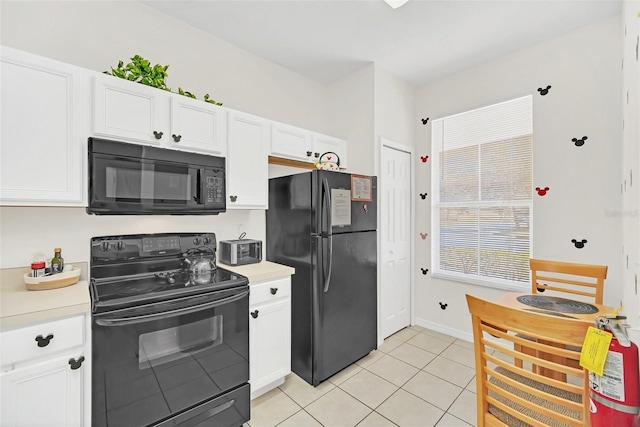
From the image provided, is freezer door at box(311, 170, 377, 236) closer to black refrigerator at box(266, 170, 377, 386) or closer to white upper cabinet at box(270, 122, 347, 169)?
black refrigerator at box(266, 170, 377, 386)

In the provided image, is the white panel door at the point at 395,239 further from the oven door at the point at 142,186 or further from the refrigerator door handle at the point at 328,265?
the oven door at the point at 142,186

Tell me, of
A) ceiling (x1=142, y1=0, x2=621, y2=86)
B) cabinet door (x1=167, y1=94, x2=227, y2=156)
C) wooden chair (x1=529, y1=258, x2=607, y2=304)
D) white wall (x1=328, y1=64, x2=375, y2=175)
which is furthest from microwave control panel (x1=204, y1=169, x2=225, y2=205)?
wooden chair (x1=529, y1=258, x2=607, y2=304)

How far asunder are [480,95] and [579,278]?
1.98m

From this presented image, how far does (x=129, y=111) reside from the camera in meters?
1.75

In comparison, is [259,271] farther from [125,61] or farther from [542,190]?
[542,190]

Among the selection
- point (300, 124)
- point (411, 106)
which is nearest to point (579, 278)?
point (411, 106)

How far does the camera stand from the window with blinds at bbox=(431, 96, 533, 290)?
2729 mm

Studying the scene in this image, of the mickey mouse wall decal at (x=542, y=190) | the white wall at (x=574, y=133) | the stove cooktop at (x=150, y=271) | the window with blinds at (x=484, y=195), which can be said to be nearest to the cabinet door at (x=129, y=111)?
the stove cooktop at (x=150, y=271)

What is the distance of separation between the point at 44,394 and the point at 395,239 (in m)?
2.92

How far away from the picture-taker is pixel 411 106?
346 centimetres

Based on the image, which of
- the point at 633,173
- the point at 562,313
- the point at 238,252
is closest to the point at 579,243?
the point at 562,313

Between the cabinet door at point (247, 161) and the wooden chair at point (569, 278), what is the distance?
228cm

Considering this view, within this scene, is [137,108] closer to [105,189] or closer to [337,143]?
[105,189]

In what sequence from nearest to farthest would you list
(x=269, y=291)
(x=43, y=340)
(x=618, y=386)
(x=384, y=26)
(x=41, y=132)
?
(x=618, y=386) → (x=43, y=340) → (x=41, y=132) → (x=269, y=291) → (x=384, y=26)
